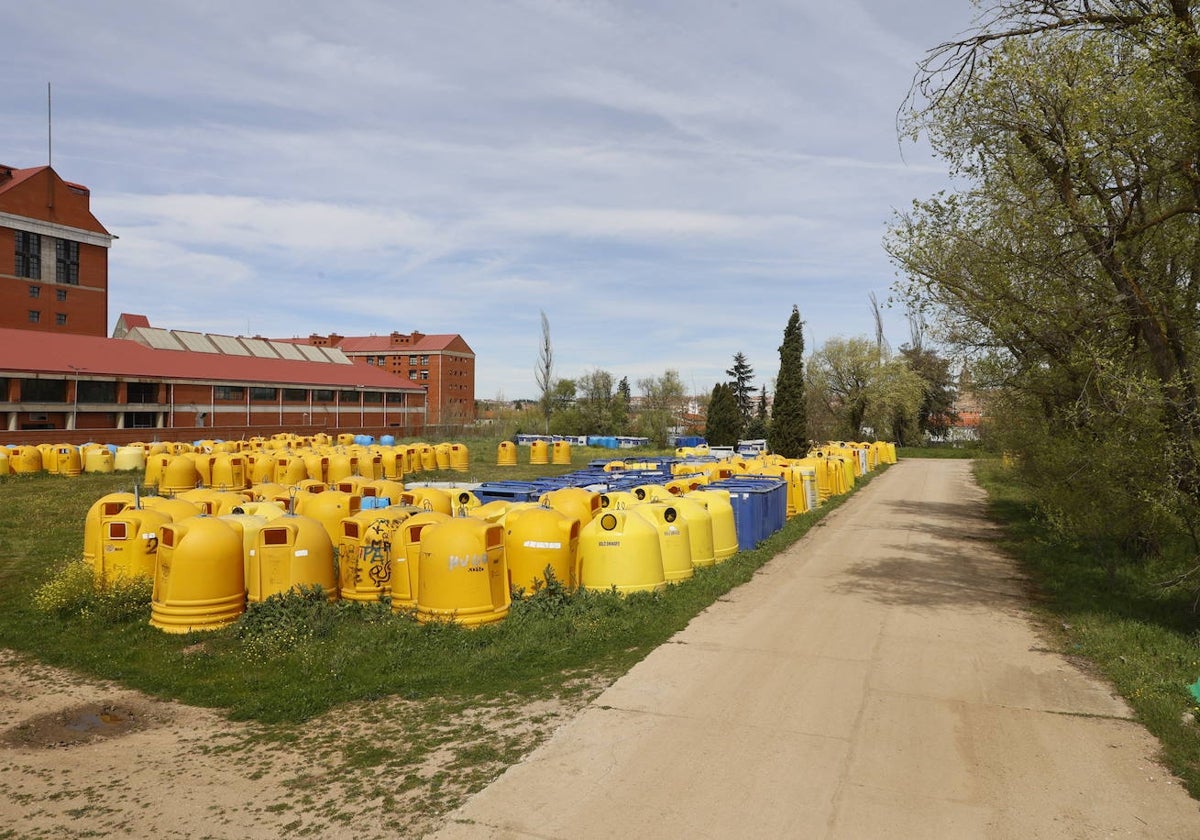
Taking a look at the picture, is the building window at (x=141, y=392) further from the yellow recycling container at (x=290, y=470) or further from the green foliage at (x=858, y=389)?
the green foliage at (x=858, y=389)

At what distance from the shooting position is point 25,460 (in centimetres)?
2791

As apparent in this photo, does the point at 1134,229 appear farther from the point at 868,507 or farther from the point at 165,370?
the point at 165,370

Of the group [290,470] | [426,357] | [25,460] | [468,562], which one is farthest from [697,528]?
[426,357]

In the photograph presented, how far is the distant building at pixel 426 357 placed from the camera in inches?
4018

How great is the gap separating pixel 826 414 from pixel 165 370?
44885 millimetres

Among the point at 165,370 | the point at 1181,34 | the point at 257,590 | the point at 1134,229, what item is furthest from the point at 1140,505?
the point at 165,370

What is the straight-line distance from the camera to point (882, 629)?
970cm

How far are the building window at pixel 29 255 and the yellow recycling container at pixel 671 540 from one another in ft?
202

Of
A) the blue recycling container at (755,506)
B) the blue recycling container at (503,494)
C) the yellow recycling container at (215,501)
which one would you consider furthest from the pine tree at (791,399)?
the yellow recycling container at (215,501)

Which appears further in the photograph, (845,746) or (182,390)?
(182,390)

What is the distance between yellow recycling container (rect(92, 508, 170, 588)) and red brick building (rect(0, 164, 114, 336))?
175ft

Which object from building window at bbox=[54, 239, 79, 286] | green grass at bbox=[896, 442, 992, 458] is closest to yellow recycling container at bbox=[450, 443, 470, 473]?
green grass at bbox=[896, 442, 992, 458]

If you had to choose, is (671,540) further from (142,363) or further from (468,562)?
(142,363)

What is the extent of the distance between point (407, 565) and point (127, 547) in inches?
156
